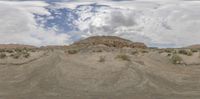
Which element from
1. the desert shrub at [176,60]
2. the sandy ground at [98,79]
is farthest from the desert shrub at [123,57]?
the desert shrub at [176,60]

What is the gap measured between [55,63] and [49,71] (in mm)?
3368

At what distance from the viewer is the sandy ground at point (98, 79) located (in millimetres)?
30609

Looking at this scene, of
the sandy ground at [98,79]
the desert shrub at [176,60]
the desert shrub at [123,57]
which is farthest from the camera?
the desert shrub at [123,57]

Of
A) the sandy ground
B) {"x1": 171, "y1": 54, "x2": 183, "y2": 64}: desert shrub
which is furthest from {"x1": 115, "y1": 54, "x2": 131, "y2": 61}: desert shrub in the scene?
{"x1": 171, "y1": 54, "x2": 183, "y2": 64}: desert shrub

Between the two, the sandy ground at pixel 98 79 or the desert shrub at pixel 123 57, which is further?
the desert shrub at pixel 123 57

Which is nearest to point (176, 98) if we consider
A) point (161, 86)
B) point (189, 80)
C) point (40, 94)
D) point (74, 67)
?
point (161, 86)

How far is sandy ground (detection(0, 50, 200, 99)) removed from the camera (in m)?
30.6

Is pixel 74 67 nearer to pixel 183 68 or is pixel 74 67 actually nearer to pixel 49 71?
pixel 49 71

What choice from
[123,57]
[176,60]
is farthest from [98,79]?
[176,60]

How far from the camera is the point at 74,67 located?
3938 centimetres

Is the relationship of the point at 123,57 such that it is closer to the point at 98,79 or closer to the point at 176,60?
the point at 176,60

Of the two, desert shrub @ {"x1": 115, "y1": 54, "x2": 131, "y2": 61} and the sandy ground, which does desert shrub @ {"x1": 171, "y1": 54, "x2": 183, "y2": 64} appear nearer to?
the sandy ground

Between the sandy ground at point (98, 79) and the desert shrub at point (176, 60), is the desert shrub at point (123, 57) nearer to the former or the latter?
the sandy ground at point (98, 79)

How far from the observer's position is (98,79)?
34.9 meters
